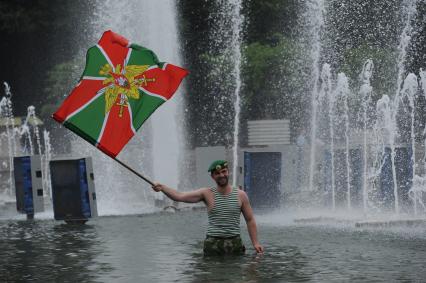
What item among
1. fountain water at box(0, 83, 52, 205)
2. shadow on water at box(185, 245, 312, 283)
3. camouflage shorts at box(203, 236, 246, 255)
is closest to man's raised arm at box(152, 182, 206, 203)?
camouflage shorts at box(203, 236, 246, 255)

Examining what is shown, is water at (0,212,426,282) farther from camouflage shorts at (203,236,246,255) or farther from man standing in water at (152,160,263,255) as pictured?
man standing in water at (152,160,263,255)

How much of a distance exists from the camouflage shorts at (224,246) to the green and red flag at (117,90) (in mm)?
1353

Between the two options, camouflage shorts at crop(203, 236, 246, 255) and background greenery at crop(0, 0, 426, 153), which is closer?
camouflage shorts at crop(203, 236, 246, 255)

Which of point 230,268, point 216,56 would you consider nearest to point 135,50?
point 230,268

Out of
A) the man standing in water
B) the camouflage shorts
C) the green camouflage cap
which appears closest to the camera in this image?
the green camouflage cap

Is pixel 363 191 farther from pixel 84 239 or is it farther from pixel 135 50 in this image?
pixel 135 50

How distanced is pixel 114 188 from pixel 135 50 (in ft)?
64.2

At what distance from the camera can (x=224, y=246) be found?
13.0 meters

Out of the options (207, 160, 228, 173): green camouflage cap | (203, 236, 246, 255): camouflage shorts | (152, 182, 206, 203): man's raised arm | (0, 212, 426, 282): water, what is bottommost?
(0, 212, 426, 282): water

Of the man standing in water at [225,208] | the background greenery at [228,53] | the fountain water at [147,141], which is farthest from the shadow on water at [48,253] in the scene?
the background greenery at [228,53]

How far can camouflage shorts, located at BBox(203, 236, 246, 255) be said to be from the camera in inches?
510

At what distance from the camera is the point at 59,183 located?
21.1 meters

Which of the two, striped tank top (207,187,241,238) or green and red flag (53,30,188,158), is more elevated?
green and red flag (53,30,188,158)

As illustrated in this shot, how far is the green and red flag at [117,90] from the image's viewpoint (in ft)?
42.9
